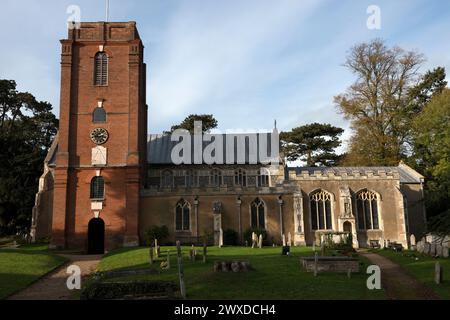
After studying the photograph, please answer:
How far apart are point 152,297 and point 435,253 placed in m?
19.5

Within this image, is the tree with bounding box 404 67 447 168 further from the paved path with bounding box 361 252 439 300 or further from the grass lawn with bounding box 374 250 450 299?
the paved path with bounding box 361 252 439 300

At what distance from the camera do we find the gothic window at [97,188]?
1533 inches

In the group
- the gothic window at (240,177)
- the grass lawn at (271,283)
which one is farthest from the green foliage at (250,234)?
the grass lawn at (271,283)

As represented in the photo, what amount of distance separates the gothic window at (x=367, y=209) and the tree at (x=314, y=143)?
18.7 m

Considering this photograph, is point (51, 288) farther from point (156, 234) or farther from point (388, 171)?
point (388, 171)

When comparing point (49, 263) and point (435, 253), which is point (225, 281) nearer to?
point (49, 263)

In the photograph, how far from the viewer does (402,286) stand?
18391 millimetres

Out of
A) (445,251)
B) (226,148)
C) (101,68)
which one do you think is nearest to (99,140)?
(101,68)

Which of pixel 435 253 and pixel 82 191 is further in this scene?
pixel 82 191

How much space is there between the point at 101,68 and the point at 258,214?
19.8 m

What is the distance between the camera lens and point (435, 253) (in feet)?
88.5

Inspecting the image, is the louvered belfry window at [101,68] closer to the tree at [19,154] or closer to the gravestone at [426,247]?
the tree at [19,154]

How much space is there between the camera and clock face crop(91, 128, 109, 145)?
130ft
